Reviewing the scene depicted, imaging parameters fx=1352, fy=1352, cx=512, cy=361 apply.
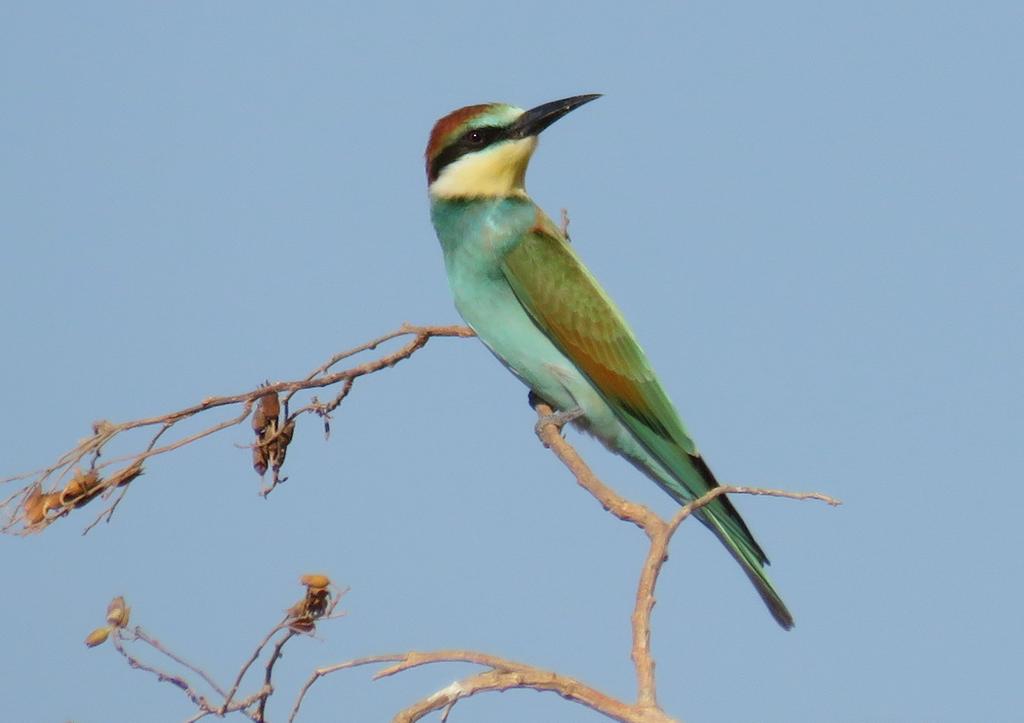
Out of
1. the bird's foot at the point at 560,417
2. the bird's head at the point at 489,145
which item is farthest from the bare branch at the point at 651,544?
the bird's head at the point at 489,145

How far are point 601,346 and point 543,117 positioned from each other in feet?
2.99

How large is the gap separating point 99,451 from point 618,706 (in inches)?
66.9

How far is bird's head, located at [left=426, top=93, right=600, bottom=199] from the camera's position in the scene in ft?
16.9

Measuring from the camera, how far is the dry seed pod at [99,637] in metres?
3.15

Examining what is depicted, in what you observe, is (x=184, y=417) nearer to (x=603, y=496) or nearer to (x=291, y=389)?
(x=291, y=389)

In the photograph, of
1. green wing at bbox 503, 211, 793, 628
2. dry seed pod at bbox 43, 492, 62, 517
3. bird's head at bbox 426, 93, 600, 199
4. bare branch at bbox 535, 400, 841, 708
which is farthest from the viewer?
bird's head at bbox 426, 93, 600, 199

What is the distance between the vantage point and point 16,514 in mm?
3434

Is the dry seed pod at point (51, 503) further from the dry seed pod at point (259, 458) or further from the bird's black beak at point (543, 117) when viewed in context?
the bird's black beak at point (543, 117)

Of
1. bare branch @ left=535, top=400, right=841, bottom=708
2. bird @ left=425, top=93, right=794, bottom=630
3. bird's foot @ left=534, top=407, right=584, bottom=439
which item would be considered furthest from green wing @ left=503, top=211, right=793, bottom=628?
bare branch @ left=535, top=400, right=841, bottom=708

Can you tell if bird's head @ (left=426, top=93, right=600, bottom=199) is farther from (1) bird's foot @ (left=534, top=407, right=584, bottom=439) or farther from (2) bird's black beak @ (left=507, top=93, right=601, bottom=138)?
(1) bird's foot @ (left=534, top=407, right=584, bottom=439)

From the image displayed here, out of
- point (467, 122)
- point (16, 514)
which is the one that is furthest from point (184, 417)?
point (467, 122)

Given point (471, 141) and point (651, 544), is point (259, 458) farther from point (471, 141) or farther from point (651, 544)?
point (471, 141)

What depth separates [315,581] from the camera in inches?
125

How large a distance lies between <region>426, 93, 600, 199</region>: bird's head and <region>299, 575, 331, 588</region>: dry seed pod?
2.27 metres
